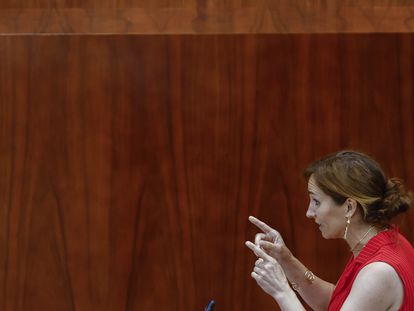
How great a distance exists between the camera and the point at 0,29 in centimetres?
146

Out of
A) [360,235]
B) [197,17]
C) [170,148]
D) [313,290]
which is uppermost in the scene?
[197,17]

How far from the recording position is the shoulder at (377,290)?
105 cm

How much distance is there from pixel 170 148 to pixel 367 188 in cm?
46

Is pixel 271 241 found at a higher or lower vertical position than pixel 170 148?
lower

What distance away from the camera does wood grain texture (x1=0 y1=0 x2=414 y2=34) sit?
1.46 meters

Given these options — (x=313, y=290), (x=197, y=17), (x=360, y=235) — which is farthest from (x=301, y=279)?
(x=197, y=17)

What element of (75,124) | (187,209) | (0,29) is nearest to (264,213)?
(187,209)

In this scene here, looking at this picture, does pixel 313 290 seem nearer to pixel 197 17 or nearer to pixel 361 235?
pixel 361 235

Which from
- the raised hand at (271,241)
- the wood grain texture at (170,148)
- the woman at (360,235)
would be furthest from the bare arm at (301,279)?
the wood grain texture at (170,148)

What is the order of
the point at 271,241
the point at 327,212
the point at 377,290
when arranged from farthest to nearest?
the point at 271,241, the point at 327,212, the point at 377,290

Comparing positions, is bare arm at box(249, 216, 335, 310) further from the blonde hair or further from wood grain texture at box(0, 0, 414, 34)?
wood grain texture at box(0, 0, 414, 34)

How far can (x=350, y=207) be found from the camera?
1.13m

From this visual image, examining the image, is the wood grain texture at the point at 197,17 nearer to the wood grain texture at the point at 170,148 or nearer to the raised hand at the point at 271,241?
the wood grain texture at the point at 170,148

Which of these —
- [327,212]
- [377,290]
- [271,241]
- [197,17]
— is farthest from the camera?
[197,17]
